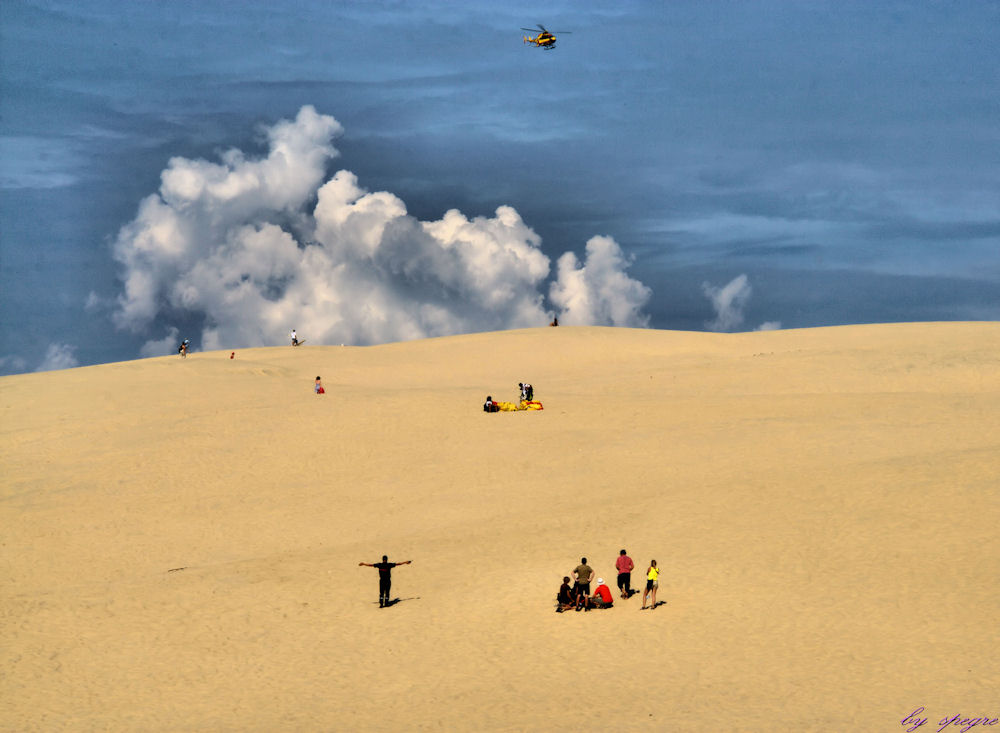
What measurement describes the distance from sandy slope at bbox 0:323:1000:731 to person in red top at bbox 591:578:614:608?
361 mm

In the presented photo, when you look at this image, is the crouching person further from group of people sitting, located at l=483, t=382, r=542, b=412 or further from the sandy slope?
group of people sitting, located at l=483, t=382, r=542, b=412

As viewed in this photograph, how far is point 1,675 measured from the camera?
17.6 meters

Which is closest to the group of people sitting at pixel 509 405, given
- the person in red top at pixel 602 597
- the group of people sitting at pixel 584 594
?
the group of people sitting at pixel 584 594

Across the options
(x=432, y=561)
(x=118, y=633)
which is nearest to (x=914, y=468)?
(x=432, y=561)

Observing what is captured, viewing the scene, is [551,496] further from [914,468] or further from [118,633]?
[118,633]

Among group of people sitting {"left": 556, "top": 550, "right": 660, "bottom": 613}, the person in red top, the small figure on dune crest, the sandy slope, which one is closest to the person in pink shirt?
group of people sitting {"left": 556, "top": 550, "right": 660, "bottom": 613}

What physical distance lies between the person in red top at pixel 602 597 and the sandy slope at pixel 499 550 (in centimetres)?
36

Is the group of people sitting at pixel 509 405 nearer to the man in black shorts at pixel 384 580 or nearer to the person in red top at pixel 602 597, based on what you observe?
the man in black shorts at pixel 384 580

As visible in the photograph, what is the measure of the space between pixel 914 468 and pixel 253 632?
18.7 meters

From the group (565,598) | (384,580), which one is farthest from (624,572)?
(384,580)

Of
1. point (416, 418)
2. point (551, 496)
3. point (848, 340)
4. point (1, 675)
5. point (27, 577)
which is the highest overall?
point (848, 340)

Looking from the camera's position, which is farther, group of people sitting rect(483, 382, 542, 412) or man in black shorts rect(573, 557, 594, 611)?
group of people sitting rect(483, 382, 542, 412)

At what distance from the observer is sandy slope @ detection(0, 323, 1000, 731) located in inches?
611

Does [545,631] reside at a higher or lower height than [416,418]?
lower
